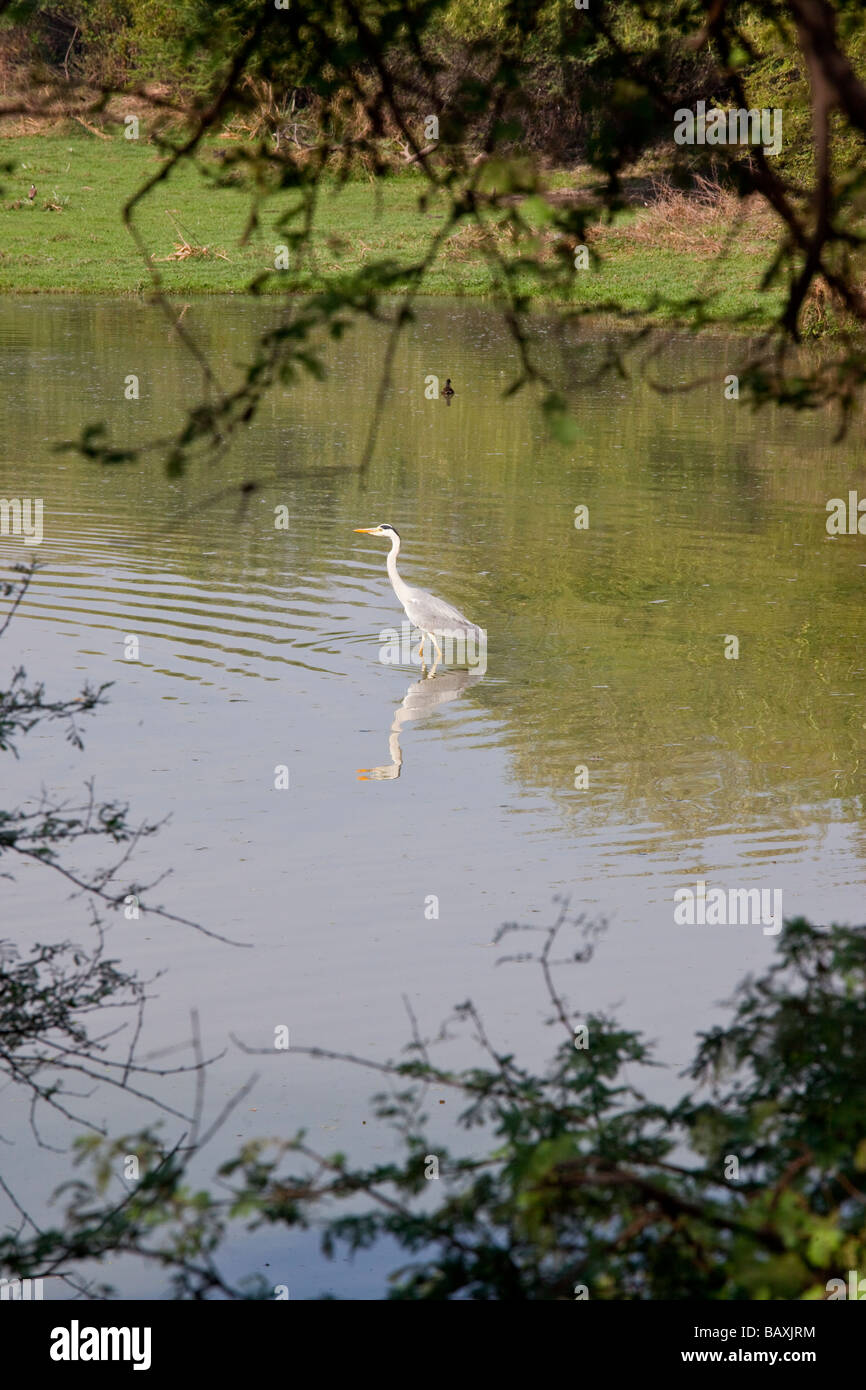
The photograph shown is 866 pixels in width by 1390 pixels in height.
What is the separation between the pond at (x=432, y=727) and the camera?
6180 millimetres

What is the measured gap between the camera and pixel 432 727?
9289 millimetres

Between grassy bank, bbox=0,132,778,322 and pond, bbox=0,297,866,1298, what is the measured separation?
1523cm

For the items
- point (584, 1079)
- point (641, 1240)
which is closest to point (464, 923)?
point (584, 1079)

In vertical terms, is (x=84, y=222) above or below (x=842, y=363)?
above

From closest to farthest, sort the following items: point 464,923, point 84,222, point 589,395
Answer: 1. point 464,923
2. point 589,395
3. point 84,222

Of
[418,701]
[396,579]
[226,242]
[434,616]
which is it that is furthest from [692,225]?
[418,701]

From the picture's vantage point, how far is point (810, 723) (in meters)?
9.55

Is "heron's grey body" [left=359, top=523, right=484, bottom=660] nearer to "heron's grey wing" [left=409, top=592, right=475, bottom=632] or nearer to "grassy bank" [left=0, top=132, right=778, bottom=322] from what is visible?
"heron's grey wing" [left=409, top=592, right=475, bottom=632]
